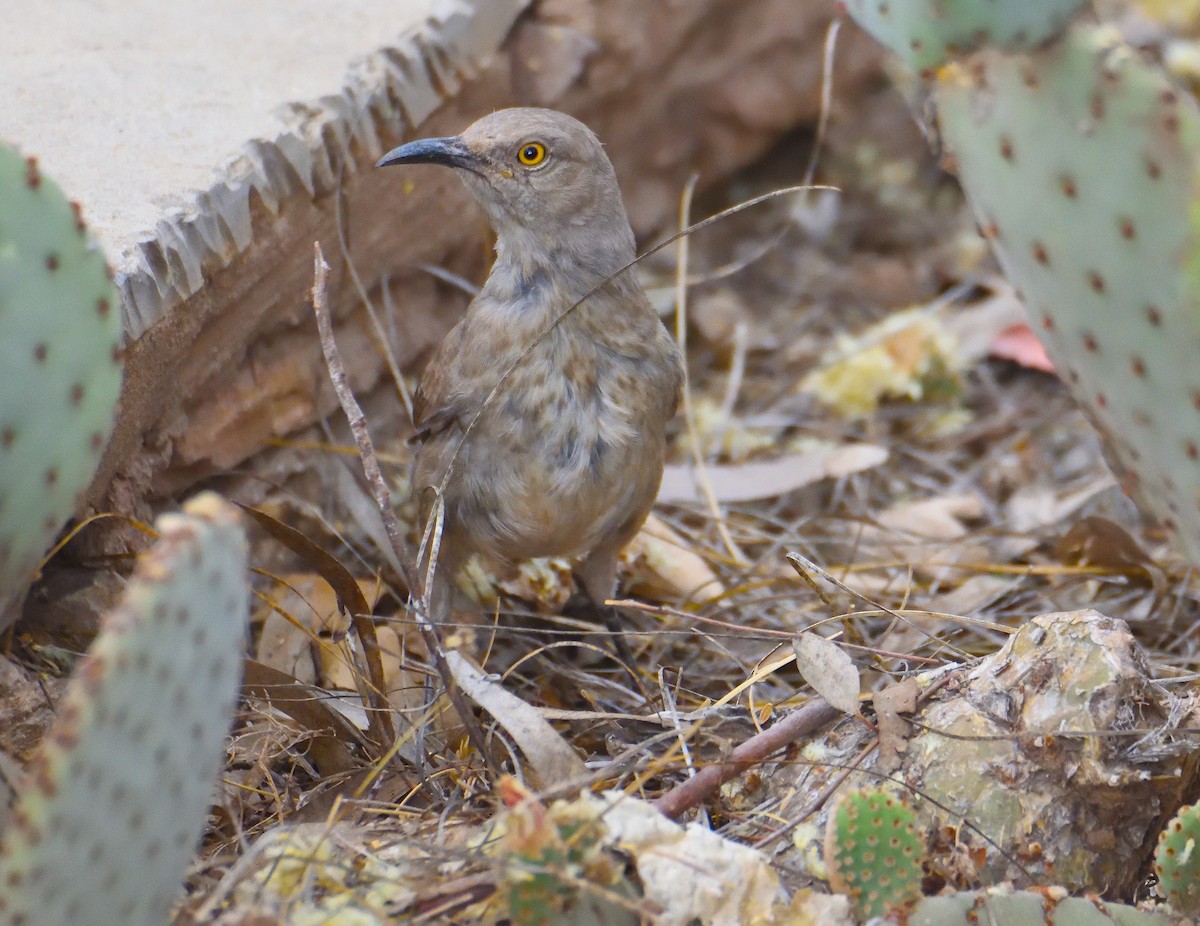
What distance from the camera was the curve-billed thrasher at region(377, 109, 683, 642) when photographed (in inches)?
123

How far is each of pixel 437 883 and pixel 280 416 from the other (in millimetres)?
1883

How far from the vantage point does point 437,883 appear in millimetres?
2078

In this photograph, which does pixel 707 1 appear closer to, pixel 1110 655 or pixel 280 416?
pixel 280 416

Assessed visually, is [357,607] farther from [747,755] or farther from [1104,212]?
[1104,212]

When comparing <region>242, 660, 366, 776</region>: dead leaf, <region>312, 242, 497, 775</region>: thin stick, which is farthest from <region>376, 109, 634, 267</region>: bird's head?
<region>242, 660, 366, 776</region>: dead leaf

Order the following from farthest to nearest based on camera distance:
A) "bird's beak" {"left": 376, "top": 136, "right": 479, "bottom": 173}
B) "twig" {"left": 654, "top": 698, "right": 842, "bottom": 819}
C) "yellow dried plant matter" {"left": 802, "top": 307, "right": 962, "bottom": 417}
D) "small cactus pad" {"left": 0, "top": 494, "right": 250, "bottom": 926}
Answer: "yellow dried plant matter" {"left": 802, "top": 307, "right": 962, "bottom": 417} → "bird's beak" {"left": 376, "top": 136, "right": 479, "bottom": 173} → "twig" {"left": 654, "top": 698, "right": 842, "bottom": 819} → "small cactus pad" {"left": 0, "top": 494, "right": 250, "bottom": 926}

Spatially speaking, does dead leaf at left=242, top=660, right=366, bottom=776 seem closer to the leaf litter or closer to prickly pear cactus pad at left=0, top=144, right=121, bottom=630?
the leaf litter

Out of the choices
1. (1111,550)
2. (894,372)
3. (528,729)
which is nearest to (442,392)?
(528,729)

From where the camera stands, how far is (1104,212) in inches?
71.9

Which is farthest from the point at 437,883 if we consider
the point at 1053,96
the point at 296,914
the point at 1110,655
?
the point at 1053,96

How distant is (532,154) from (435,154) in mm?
238

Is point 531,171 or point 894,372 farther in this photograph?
point 894,372

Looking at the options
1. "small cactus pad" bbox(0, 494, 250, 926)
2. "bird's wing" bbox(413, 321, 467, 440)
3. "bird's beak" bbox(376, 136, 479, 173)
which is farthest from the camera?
"bird's wing" bbox(413, 321, 467, 440)

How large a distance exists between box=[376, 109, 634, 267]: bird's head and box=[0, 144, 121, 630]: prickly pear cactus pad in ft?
4.35
